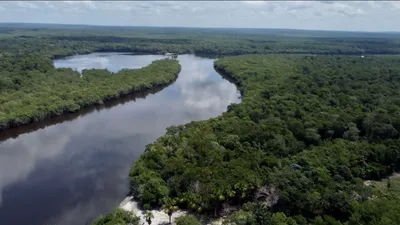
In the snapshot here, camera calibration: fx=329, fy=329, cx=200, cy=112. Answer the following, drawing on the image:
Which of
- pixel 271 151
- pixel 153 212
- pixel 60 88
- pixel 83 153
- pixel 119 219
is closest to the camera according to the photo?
pixel 119 219

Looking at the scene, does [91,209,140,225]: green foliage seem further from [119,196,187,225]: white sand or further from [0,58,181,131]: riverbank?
[0,58,181,131]: riverbank

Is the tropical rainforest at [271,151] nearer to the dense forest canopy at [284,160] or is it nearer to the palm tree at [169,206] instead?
the dense forest canopy at [284,160]

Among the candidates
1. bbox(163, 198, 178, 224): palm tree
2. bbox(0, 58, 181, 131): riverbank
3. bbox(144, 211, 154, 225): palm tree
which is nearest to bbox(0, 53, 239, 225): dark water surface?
bbox(0, 58, 181, 131): riverbank

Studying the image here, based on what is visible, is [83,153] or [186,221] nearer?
[186,221]

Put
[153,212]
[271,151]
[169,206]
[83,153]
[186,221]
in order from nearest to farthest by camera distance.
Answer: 1. [186,221]
2. [169,206]
3. [153,212]
4. [271,151]
5. [83,153]

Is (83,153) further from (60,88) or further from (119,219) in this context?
(60,88)

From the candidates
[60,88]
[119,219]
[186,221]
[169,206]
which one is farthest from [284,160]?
[60,88]

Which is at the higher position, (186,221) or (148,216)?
(186,221)
